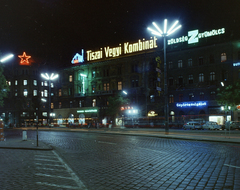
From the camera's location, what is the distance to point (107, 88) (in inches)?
2470

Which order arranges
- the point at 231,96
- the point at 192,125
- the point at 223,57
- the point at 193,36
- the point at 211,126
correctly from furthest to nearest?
the point at 193,36
the point at 223,57
the point at 192,125
the point at 211,126
the point at 231,96

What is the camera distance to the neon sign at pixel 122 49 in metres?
55.8

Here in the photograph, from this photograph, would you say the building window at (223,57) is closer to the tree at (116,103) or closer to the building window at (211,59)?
the building window at (211,59)

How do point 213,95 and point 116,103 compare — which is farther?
point 116,103

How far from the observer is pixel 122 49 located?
6062cm

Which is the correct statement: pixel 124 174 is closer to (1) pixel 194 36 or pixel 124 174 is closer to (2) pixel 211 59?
(2) pixel 211 59

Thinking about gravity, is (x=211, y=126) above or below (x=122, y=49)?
below

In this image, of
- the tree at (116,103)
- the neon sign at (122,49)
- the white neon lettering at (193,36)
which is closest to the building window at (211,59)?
the white neon lettering at (193,36)

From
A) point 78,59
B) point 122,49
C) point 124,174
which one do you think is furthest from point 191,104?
point 124,174

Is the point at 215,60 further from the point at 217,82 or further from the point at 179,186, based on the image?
the point at 179,186

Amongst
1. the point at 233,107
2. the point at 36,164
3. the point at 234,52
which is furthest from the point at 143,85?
the point at 36,164

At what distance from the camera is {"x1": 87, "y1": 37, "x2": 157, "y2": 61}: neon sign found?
55.8 m

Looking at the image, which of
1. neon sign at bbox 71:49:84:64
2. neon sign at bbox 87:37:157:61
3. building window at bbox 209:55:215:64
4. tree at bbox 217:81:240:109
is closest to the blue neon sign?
building window at bbox 209:55:215:64

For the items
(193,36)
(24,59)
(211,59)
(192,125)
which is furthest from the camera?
(24,59)
